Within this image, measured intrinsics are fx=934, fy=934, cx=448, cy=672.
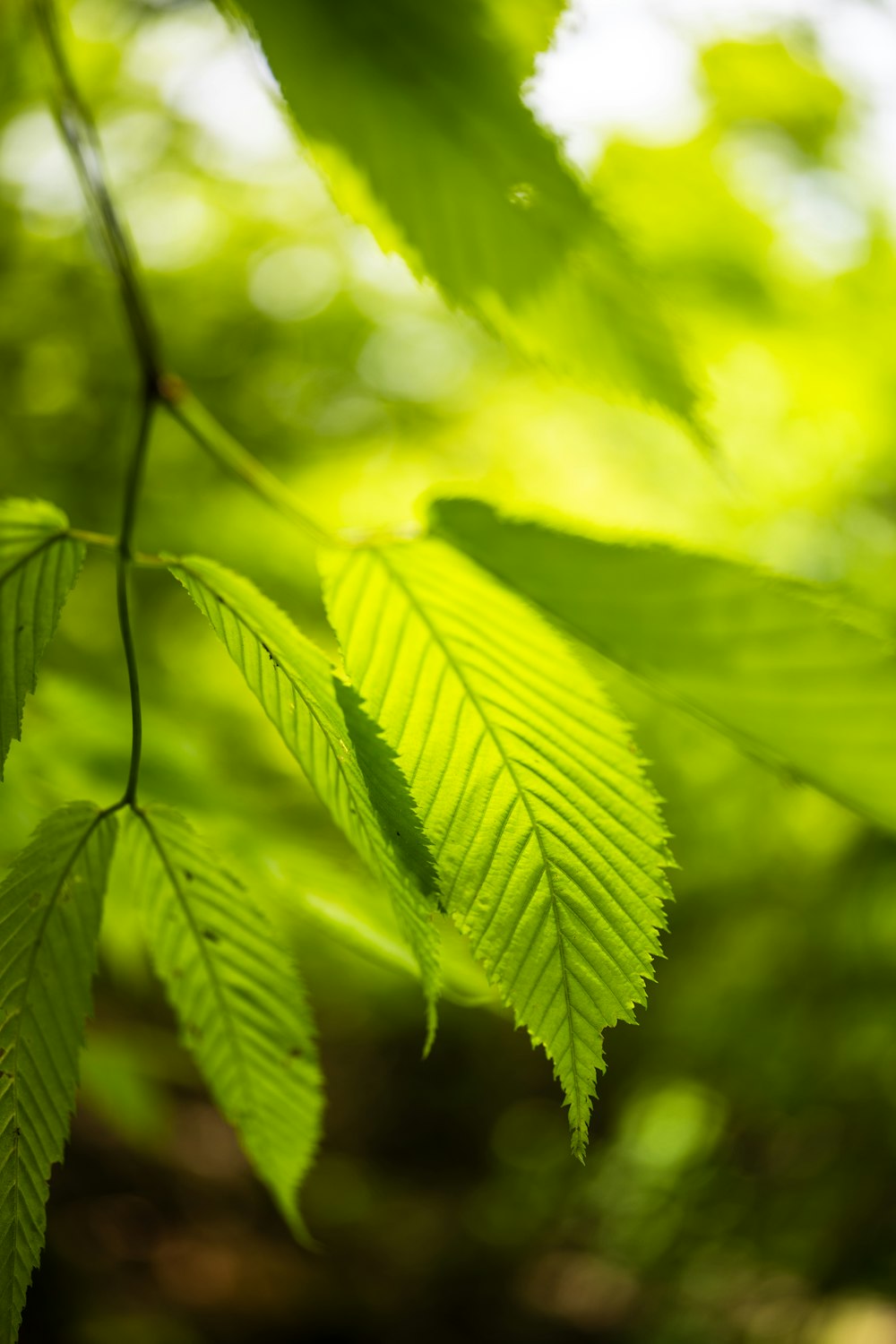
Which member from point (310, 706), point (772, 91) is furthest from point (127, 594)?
point (772, 91)

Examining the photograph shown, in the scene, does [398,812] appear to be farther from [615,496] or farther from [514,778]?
[615,496]

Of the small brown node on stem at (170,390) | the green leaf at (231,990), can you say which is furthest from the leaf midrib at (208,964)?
the small brown node on stem at (170,390)

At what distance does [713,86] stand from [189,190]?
1.13 meters

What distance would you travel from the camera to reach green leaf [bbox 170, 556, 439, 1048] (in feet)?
1.07

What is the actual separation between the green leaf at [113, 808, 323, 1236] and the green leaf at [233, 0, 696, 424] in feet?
1.05

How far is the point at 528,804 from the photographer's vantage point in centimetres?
35

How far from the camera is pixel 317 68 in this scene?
1.51 ft

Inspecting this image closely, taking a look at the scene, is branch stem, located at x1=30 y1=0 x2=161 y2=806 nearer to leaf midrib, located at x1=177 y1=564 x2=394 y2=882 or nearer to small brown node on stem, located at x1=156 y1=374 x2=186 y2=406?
small brown node on stem, located at x1=156 y1=374 x2=186 y2=406

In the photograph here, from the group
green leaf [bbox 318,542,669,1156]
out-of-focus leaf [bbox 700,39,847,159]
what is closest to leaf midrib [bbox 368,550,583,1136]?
green leaf [bbox 318,542,669,1156]

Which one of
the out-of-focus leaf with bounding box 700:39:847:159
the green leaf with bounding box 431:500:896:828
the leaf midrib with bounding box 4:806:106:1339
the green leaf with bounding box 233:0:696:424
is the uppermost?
the out-of-focus leaf with bounding box 700:39:847:159

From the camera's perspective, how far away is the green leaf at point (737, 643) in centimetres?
45

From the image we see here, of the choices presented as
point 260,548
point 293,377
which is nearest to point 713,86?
point 293,377

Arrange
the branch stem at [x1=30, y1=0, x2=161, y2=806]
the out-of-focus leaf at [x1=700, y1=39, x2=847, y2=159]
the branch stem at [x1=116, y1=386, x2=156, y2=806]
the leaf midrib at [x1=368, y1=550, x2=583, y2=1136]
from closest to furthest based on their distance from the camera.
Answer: the leaf midrib at [x1=368, y1=550, x2=583, y2=1136] → the branch stem at [x1=116, y1=386, x2=156, y2=806] → the branch stem at [x1=30, y1=0, x2=161, y2=806] → the out-of-focus leaf at [x1=700, y1=39, x2=847, y2=159]

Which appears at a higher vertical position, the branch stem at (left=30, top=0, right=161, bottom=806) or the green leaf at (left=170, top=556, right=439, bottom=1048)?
the branch stem at (left=30, top=0, right=161, bottom=806)
